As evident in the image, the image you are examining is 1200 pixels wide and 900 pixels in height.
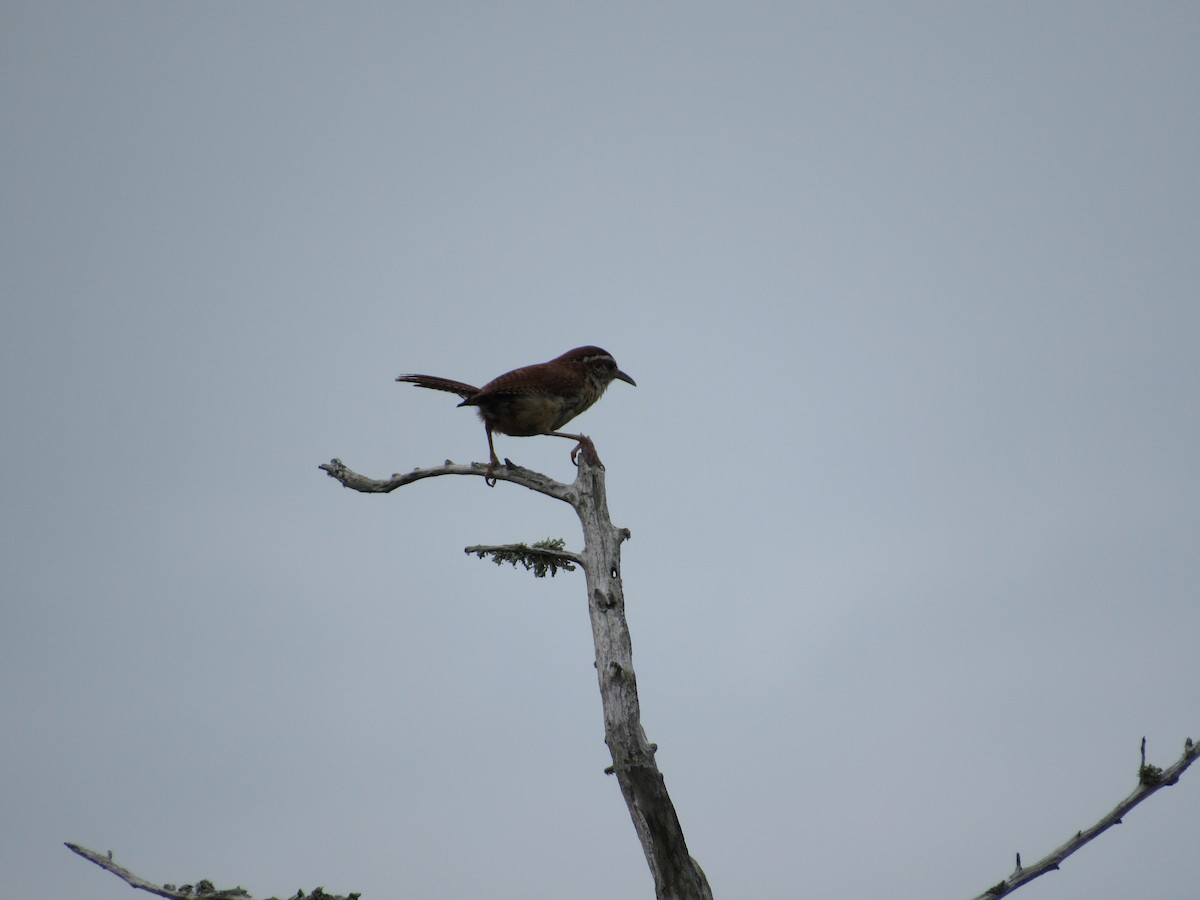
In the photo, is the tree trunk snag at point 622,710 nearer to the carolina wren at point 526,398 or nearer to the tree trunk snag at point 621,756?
the tree trunk snag at point 621,756

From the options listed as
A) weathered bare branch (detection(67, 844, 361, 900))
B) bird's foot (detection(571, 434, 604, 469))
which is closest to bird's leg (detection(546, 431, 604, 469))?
bird's foot (detection(571, 434, 604, 469))

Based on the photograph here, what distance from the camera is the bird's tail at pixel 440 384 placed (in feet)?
30.8

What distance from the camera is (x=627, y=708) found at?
7484mm

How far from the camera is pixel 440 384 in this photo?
947 centimetres

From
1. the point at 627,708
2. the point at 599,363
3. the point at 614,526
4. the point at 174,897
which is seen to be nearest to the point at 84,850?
the point at 174,897

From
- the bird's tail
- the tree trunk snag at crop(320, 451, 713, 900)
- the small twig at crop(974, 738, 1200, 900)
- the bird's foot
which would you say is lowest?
the small twig at crop(974, 738, 1200, 900)

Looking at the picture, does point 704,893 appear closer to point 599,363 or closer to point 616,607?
point 616,607

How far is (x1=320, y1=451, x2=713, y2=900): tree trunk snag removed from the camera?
23.9 ft

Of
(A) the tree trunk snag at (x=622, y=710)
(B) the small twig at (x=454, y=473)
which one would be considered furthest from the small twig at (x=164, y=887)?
(B) the small twig at (x=454, y=473)

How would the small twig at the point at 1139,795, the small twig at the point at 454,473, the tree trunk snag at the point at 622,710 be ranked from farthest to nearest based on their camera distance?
the small twig at the point at 454,473 < the tree trunk snag at the point at 622,710 < the small twig at the point at 1139,795

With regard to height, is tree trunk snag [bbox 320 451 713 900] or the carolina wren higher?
the carolina wren

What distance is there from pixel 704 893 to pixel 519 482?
367cm

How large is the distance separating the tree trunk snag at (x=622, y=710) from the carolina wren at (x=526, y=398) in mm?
879

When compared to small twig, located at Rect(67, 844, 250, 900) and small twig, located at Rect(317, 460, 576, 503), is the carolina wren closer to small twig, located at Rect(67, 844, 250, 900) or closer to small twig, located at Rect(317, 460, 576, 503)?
small twig, located at Rect(317, 460, 576, 503)
